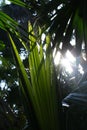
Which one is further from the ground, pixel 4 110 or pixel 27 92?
pixel 27 92

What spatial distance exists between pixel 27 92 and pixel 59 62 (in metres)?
0.39

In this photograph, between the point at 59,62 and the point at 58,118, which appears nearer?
the point at 58,118

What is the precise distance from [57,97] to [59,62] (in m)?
0.36

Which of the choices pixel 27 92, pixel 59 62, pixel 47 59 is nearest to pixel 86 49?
pixel 59 62

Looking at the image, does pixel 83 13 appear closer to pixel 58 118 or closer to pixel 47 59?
pixel 47 59

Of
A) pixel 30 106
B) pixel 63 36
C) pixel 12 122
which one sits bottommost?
pixel 12 122

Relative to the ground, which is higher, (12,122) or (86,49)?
(86,49)

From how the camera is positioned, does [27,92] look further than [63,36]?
No

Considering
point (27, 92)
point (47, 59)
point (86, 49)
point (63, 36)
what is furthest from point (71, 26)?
point (27, 92)

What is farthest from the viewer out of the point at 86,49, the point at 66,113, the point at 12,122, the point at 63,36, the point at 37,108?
the point at 12,122

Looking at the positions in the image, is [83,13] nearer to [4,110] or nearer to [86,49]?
[86,49]

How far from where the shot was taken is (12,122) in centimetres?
328

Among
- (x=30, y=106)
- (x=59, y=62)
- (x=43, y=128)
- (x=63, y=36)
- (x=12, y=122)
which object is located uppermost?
(x=63, y=36)

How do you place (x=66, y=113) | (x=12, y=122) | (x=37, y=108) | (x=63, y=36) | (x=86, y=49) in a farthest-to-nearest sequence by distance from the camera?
(x=12, y=122), (x=63, y=36), (x=86, y=49), (x=66, y=113), (x=37, y=108)
